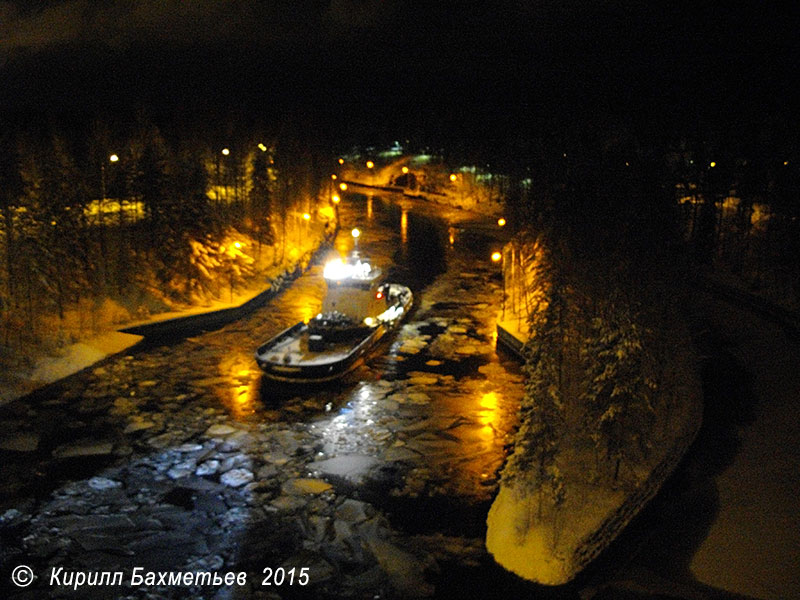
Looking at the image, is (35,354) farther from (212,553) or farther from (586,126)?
(586,126)

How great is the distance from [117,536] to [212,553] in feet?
6.19

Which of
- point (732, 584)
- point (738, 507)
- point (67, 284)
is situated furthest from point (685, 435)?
point (67, 284)

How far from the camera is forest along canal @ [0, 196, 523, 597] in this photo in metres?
11.6

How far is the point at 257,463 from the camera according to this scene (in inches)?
584

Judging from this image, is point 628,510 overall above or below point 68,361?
above

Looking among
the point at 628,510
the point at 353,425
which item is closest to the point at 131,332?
the point at 353,425

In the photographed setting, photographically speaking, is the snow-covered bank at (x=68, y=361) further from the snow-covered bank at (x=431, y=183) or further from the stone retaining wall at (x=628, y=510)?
the snow-covered bank at (x=431, y=183)

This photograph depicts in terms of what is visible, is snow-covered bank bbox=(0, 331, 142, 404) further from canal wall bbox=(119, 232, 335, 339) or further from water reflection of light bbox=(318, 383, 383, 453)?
water reflection of light bbox=(318, 383, 383, 453)

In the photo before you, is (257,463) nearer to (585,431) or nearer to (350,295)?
(585,431)

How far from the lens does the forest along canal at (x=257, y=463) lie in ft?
38.0

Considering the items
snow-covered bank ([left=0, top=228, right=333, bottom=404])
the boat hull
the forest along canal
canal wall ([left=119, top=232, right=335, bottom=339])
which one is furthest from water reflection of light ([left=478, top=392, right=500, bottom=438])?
snow-covered bank ([left=0, top=228, right=333, bottom=404])

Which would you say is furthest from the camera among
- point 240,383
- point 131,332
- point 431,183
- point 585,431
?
point 431,183

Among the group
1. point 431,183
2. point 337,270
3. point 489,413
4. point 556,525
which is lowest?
point 489,413

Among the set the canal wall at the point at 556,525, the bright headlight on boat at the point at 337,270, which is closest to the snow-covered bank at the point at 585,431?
the canal wall at the point at 556,525
